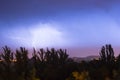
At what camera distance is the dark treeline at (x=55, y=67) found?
33.6 metres

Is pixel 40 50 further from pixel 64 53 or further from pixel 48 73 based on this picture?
Answer: pixel 48 73

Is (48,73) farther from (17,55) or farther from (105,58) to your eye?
(105,58)

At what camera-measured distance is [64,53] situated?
48438 mm

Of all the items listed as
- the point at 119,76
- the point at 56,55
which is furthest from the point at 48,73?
the point at 119,76

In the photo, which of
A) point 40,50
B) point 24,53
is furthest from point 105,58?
point 24,53

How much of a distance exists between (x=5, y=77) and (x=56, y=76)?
473 inches

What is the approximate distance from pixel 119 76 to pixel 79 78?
3441 millimetres

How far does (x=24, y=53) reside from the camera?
4125 cm

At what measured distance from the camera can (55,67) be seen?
147 feet

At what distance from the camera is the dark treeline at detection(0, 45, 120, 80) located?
3362 cm

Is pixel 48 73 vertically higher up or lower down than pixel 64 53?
lower down

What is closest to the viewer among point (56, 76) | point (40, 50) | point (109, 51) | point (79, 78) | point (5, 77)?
point (5, 77)

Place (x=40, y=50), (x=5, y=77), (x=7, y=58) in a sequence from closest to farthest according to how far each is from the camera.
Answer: (x=5, y=77) < (x=7, y=58) < (x=40, y=50)

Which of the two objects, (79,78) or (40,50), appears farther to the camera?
(40,50)
